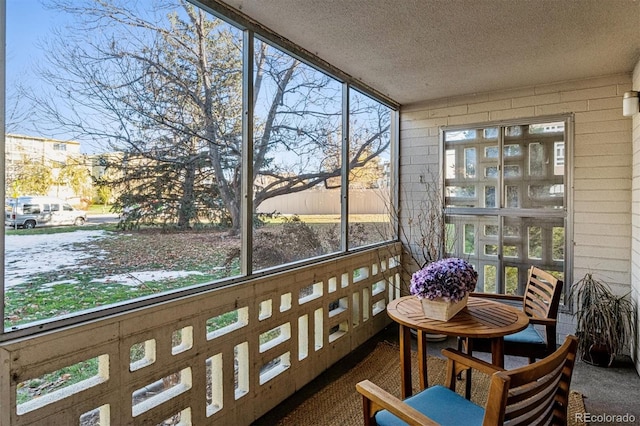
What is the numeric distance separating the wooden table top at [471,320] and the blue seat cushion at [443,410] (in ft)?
1.12

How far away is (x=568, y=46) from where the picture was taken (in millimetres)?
2854

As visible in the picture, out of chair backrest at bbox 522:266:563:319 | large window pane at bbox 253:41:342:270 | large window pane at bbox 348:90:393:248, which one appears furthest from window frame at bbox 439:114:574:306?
large window pane at bbox 253:41:342:270

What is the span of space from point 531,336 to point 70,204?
2857mm

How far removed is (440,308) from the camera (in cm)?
215

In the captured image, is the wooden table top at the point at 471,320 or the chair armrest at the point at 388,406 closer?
the chair armrest at the point at 388,406

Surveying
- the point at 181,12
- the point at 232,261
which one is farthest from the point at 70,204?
the point at 181,12

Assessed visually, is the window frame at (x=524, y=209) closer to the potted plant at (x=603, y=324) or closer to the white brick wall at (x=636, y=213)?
the potted plant at (x=603, y=324)

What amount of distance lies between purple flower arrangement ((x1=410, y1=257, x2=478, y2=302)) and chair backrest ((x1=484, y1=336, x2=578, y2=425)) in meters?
0.72

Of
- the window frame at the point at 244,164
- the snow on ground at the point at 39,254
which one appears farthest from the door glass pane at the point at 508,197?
the snow on ground at the point at 39,254

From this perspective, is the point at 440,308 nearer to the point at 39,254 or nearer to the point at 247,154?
the point at 247,154

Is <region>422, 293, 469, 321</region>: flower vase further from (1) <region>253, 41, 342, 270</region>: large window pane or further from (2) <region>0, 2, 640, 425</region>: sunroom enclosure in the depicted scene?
Result: (1) <region>253, 41, 342, 270</region>: large window pane

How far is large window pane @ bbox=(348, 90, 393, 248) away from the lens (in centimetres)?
371

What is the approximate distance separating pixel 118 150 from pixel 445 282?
186 centimetres

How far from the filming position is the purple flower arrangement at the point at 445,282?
212 cm
